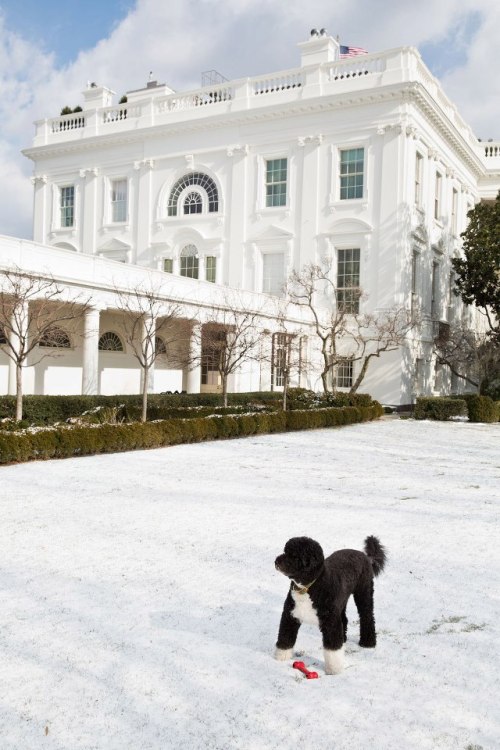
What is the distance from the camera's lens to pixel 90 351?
21.8m

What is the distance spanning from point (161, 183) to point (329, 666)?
3355cm

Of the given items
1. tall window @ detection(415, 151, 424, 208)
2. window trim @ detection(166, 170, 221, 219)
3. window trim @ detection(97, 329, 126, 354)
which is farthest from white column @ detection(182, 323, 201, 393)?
tall window @ detection(415, 151, 424, 208)

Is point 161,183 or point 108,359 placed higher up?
point 161,183

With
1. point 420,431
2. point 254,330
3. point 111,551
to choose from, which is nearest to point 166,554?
point 111,551

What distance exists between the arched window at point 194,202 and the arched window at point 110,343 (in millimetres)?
10150

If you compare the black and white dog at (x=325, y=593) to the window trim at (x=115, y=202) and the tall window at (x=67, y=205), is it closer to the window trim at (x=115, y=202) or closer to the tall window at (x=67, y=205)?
the window trim at (x=115, y=202)

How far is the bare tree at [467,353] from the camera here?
2895cm

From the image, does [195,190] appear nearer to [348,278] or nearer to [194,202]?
[194,202]

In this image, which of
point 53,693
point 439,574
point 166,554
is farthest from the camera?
point 166,554

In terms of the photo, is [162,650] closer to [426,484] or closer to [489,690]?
[489,690]

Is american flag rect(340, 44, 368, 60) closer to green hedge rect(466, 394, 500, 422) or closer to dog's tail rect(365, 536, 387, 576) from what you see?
green hedge rect(466, 394, 500, 422)

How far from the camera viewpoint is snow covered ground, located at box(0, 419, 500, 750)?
133 inches

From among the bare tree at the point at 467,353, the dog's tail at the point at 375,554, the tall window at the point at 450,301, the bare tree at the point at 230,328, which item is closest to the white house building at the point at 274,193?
the tall window at the point at 450,301

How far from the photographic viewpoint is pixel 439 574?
583cm
